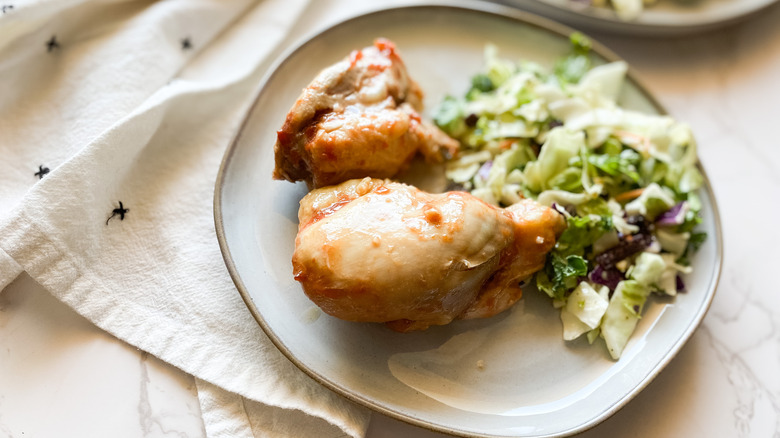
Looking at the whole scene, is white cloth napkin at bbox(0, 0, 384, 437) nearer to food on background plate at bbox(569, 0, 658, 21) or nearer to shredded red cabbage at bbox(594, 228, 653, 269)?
shredded red cabbage at bbox(594, 228, 653, 269)

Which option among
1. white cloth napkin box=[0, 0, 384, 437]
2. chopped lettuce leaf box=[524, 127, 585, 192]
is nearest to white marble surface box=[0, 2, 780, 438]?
white cloth napkin box=[0, 0, 384, 437]

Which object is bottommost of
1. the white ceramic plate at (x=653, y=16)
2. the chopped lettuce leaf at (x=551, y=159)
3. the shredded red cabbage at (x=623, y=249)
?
the shredded red cabbage at (x=623, y=249)

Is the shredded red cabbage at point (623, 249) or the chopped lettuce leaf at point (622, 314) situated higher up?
the shredded red cabbage at point (623, 249)

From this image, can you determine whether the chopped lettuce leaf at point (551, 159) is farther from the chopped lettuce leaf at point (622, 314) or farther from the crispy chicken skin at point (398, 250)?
the chopped lettuce leaf at point (622, 314)

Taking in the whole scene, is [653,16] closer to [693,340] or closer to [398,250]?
[693,340]

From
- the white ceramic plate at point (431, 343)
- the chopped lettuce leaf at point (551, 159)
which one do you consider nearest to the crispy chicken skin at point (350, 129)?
the white ceramic plate at point (431, 343)

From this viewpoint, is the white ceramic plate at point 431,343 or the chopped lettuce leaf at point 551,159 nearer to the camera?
the white ceramic plate at point 431,343

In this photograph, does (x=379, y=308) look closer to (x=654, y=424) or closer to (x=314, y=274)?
(x=314, y=274)
